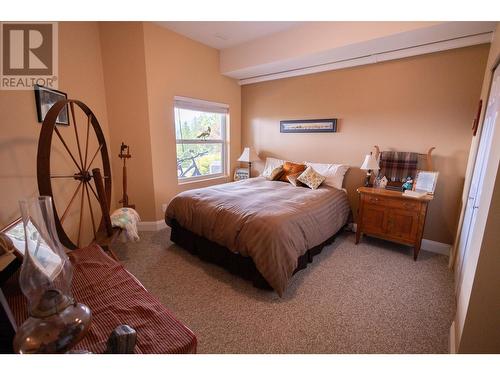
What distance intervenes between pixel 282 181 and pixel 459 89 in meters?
2.30

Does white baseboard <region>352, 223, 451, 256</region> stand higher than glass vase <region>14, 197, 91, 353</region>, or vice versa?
glass vase <region>14, 197, 91, 353</region>

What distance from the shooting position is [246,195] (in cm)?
267

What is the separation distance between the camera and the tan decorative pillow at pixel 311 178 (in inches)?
123

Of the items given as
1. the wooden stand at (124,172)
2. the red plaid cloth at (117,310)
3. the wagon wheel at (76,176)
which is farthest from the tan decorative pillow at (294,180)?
the red plaid cloth at (117,310)

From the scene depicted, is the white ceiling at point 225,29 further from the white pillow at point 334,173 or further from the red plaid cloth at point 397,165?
the red plaid cloth at point 397,165

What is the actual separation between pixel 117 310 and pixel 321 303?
153 centimetres

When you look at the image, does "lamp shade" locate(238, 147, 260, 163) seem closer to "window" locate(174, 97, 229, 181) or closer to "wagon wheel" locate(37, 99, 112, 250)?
"window" locate(174, 97, 229, 181)

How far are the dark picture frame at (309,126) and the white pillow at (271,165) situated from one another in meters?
0.53

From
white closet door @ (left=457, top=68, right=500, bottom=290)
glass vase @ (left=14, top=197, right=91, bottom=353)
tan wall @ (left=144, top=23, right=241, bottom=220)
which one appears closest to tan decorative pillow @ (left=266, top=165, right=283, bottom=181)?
tan wall @ (left=144, top=23, right=241, bottom=220)

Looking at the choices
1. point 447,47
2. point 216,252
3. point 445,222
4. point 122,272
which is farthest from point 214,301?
point 447,47

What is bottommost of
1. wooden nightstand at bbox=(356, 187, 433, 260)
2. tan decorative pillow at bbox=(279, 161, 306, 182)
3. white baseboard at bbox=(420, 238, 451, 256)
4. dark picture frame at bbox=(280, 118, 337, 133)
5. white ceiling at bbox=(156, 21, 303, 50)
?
white baseboard at bbox=(420, 238, 451, 256)

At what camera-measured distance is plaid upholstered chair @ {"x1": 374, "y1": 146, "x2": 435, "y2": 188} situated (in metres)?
2.76

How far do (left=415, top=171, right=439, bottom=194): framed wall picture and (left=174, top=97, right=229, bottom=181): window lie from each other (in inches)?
118

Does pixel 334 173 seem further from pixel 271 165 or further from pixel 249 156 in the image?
pixel 249 156
